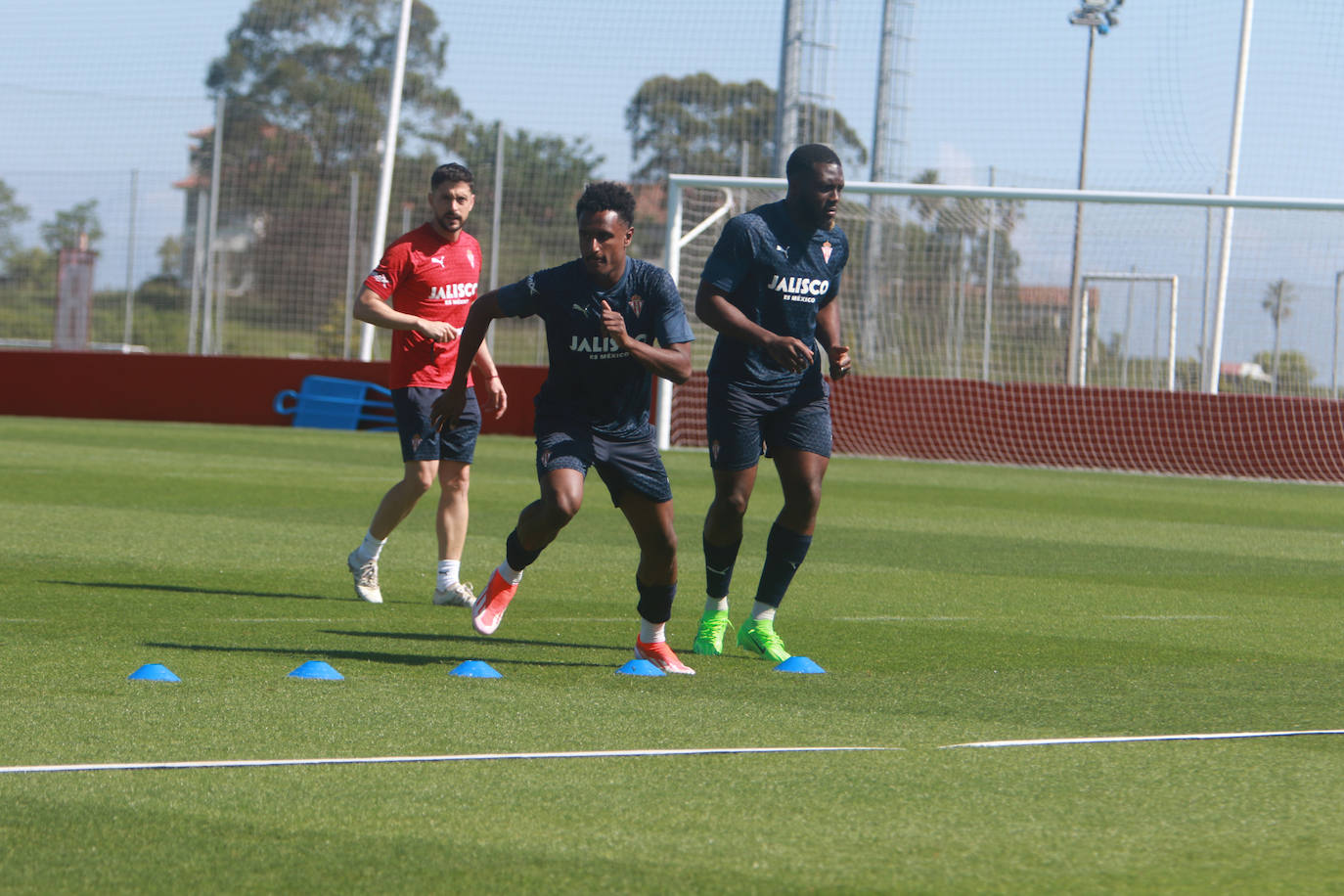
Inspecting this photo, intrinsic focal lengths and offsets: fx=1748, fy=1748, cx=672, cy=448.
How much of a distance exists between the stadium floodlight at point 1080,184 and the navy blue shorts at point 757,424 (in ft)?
52.9

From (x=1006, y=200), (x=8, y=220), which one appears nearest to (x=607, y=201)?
(x=1006, y=200)

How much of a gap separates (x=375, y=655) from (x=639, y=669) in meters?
0.99

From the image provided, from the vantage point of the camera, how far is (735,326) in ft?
21.5

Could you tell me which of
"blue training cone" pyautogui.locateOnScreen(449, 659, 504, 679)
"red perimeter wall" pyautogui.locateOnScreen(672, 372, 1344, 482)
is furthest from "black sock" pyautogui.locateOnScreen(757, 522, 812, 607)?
"red perimeter wall" pyautogui.locateOnScreen(672, 372, 1344, 482)

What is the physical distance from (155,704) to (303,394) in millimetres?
20869

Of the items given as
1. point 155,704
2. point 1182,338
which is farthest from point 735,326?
point 1182,338

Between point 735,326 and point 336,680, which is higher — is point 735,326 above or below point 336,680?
above

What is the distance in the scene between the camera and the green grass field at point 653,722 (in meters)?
3.52

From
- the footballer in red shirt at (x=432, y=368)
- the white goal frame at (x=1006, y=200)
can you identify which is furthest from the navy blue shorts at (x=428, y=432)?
the white goal frame at (x=1006, y=200)

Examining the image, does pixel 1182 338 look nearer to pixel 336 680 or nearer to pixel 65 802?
pixel 336 680

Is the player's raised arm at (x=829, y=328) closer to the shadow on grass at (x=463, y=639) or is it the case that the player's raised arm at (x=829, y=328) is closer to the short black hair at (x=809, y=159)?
the short black hair at (x=809, y=159)

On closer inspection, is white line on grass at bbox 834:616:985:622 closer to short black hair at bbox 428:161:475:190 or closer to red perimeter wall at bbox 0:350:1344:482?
short black hair at bbox 428:161:475:190

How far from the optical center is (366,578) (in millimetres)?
8133

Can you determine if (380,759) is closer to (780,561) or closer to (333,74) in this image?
(780,561)
